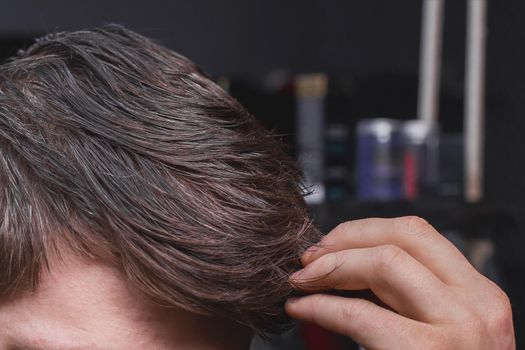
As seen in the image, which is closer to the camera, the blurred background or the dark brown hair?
the dark brown hair

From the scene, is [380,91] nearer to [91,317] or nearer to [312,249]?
[312,249]

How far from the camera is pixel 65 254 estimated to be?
0.75m

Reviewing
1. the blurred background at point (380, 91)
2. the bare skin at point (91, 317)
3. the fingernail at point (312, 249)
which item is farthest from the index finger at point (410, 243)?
the blurred background at point (380, 91)

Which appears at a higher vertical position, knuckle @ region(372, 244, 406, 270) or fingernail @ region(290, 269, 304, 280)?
knuckle @ region(372, 244, 406, 270)

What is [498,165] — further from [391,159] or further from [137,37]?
[137,37]

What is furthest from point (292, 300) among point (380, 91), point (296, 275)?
point (380, 91)

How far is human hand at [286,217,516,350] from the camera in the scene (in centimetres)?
76

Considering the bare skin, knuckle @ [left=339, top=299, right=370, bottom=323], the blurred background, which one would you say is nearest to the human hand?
knuckle @ [left=339, top=299, right=370, bottom=323]

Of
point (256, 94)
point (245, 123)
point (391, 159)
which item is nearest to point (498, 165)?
point (391, 159)

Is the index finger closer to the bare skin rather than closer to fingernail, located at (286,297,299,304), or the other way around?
fingernail, located at (286,297,299,304)

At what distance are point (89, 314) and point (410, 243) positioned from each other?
34cm

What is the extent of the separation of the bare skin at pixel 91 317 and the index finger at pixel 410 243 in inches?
6.5

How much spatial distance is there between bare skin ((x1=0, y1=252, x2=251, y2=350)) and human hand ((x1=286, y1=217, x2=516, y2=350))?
133 mm

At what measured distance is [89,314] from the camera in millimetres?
756
